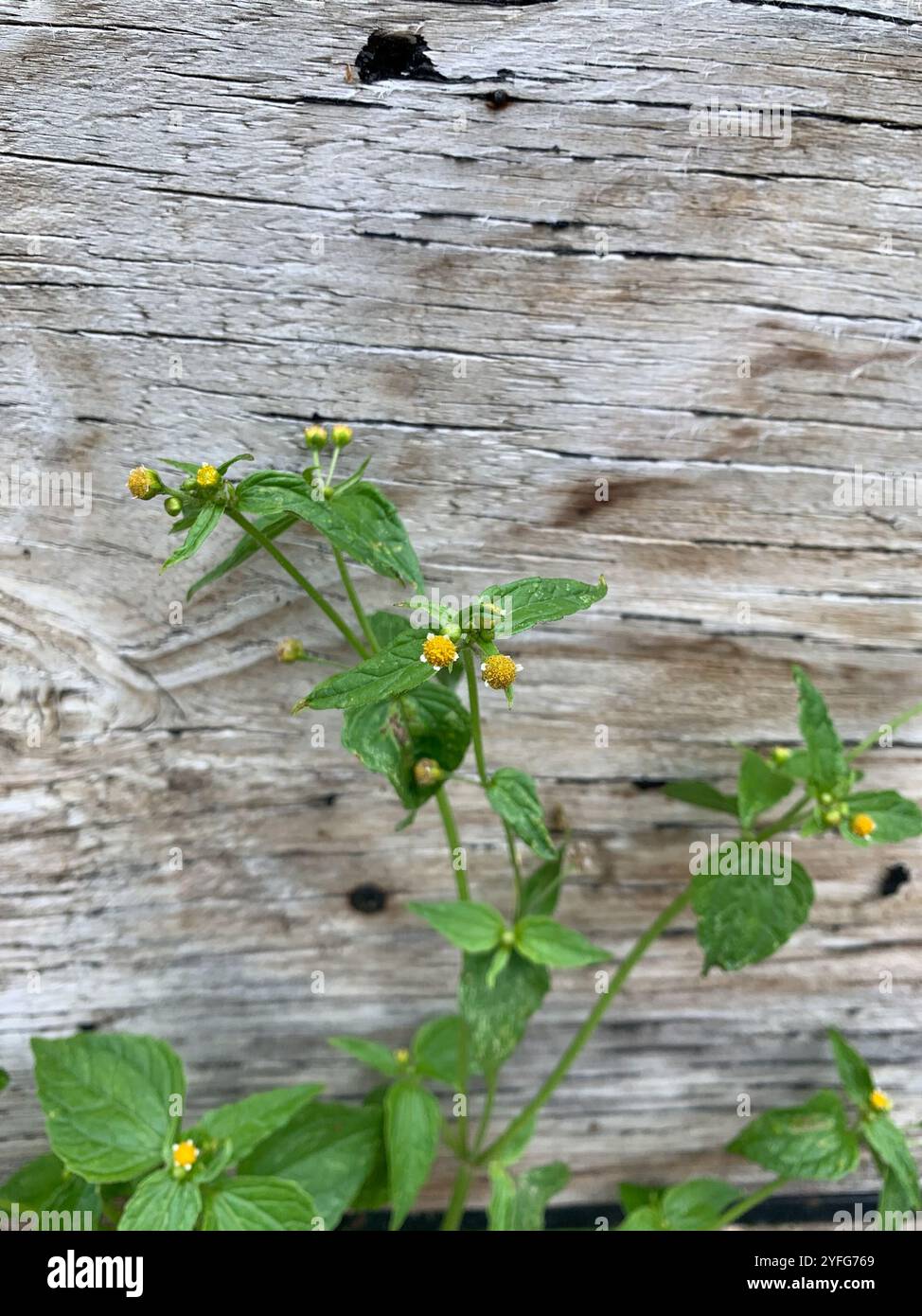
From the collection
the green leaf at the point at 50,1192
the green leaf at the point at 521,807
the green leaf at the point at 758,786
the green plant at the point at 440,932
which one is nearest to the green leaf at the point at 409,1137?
the green plant at the point at 440,932

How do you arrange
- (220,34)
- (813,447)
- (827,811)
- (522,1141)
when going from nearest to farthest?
(220,34) < (827,811) < (813,447) < (522,1141)

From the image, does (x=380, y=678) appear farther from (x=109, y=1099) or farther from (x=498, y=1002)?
(x=109, y=1099)

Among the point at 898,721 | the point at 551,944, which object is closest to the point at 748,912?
the point at 551,944

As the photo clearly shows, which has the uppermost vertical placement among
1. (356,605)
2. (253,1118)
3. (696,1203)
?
(356,605)

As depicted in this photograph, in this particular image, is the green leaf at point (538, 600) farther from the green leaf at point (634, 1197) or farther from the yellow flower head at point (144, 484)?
the green leaf at point (634, 1197)

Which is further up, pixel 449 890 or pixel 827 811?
pixel 827 811

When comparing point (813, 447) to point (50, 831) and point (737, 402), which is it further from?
point (50, 831)

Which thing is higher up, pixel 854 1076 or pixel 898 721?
pixel 898 721

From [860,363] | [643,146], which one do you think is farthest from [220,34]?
[860,363]
